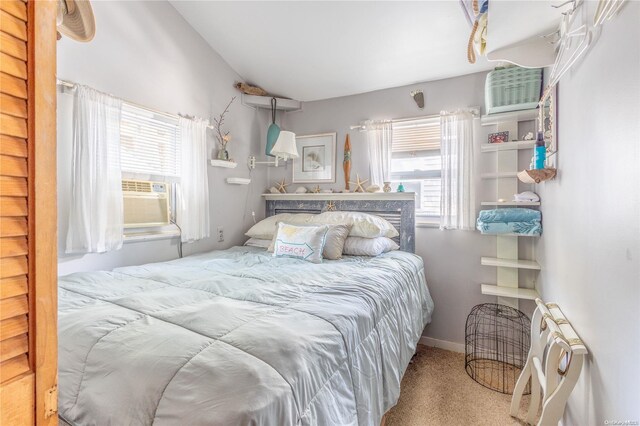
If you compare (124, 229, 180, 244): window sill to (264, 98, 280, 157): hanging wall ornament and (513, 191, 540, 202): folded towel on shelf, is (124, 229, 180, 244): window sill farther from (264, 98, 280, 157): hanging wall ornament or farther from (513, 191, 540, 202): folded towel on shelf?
(513, 191, 540, 202): folded towel on shelf

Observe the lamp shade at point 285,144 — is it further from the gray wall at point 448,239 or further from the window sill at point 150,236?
the window sill at point 150,236

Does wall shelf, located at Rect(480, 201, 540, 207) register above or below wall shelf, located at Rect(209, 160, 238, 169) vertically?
below

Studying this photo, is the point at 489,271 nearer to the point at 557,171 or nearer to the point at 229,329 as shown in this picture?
the point at 557,171

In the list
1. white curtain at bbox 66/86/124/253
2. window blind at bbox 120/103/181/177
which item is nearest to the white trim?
window blind at bbox 120/103/181/177

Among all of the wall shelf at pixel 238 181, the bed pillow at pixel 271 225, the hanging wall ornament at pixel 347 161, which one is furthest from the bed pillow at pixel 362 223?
the wall shelf at pixel 238 181

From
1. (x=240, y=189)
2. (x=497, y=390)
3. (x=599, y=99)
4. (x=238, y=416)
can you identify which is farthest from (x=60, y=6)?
(x=497, y=390)

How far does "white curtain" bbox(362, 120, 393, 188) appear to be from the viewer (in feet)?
9.77

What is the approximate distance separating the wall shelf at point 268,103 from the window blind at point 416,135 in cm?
A: 115

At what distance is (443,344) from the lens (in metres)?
2.78

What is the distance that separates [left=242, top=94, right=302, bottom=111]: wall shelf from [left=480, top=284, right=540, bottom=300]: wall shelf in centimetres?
258

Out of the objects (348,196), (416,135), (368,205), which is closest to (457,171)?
(416,135)

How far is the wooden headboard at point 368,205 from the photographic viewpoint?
281 cm

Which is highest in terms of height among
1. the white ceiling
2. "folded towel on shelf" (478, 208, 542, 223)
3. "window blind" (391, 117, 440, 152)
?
the white ceiling

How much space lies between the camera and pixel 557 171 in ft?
5.49
